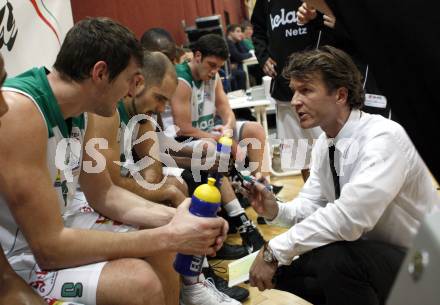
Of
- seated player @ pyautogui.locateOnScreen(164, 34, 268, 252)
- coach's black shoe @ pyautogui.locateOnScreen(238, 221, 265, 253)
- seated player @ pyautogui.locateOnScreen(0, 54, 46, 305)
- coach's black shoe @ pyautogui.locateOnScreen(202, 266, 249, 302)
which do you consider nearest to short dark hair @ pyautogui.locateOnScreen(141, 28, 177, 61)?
seated player @ pyautogui.locateOnScreen(164, 34, 268, 252)

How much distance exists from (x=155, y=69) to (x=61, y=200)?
3.33 feet

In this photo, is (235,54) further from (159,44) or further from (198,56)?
(198,56)

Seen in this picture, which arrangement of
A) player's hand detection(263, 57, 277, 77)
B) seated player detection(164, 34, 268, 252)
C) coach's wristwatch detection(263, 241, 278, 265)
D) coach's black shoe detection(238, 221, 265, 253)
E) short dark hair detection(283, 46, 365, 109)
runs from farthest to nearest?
player's hand detection(263, 57, 277, 77)
seated player detection(164, 34, 268, 252)
coach's black shoe detection(238, 221, 265, 253)
short dark hair detection(283, 46, 365, 109)
coach's wristwatch detection(263, 241, 278, 265)

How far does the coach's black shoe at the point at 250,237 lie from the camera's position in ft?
9.21

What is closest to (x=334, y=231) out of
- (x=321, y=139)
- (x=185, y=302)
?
(x=321, y=139)

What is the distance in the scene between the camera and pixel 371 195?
157 cm

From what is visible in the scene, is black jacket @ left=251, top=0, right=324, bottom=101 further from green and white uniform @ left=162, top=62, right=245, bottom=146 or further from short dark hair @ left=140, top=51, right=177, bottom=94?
short dark hair @ left=140, top=51, right=177, bottom=94

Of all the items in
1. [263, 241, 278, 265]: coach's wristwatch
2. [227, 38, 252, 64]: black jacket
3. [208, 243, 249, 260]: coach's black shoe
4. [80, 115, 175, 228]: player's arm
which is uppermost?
[80, 115, 175, 228]: player's arm

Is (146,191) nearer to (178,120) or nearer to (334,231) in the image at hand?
(334,231)

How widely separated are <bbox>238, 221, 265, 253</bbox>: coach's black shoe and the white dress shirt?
3.66ft

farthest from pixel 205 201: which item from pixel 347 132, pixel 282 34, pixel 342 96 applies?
pixel 282 34

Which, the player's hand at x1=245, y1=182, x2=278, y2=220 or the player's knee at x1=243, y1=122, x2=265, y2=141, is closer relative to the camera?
the player's hand at x1=245, y1=182, x2=278, y2=220

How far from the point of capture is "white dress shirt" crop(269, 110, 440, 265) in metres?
1.58

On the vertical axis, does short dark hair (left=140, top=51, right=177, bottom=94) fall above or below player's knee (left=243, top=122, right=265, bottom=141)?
above
